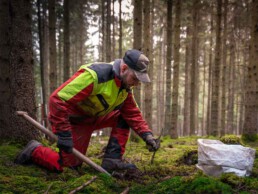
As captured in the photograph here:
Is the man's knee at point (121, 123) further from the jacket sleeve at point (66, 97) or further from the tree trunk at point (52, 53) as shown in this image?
the tree trunk at point (52, 53)

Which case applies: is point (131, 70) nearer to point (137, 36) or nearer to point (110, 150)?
point (110, 150)

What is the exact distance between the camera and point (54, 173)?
12.3 ft

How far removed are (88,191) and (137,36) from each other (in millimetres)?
5560

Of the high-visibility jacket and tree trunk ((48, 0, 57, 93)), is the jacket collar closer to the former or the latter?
the high-visibility jacket

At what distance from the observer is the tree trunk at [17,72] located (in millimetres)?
4332

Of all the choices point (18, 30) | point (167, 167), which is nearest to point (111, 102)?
point (167, 167)

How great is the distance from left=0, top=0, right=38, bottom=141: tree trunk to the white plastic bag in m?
2.71

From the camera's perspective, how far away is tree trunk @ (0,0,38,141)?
4.33 metres

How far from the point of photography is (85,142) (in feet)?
13.4

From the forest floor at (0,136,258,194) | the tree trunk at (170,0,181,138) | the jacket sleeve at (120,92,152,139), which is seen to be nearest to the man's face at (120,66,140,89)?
the jacket sleeve at (120,92,152,139)

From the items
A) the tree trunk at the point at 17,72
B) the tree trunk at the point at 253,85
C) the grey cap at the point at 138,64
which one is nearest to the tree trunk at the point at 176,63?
the tree trunk at the point at 253,85

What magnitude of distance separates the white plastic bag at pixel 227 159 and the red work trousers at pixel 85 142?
1195 mm

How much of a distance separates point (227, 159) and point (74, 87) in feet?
6.71

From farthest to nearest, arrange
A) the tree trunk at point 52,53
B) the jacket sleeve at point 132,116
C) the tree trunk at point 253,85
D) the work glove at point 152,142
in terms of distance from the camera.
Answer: the tree trunk at point 52,53, the tree trunk at point 253,85, the jacket sleeve at point 132,116, the work glove at point 152,142
